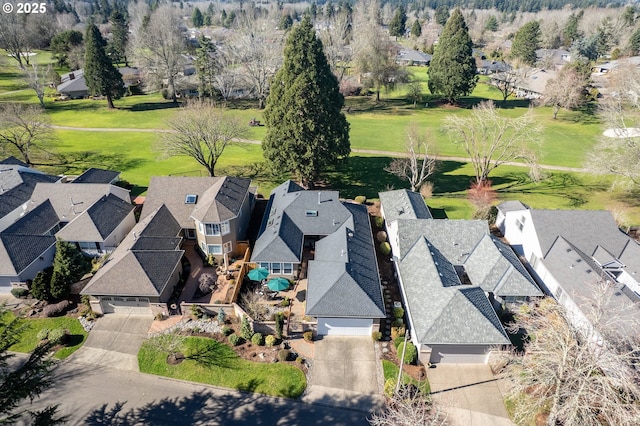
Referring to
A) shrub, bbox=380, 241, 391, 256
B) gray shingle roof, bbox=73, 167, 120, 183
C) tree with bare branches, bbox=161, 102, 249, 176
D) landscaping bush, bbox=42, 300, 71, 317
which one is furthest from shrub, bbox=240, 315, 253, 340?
gray shingle roof, bbox=73, 167, 120, 183

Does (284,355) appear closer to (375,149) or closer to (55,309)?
(55,309)

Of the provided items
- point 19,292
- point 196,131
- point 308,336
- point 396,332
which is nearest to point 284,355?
point 308,336

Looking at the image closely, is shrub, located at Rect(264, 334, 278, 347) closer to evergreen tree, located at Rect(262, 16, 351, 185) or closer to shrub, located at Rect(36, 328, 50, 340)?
shrub, located at Rect(36, 328, 50, 340)

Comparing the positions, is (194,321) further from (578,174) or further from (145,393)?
(578,174)

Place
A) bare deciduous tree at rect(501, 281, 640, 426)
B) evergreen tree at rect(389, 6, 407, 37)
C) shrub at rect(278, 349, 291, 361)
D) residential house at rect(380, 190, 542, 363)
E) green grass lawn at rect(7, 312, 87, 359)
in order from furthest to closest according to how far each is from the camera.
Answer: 1. evergreen tree at rect(389, 6, 407, 37)
2. green grass lawn at rect(7, 312, 87, 359)
3. shrub at rect(278, 349, 291, 361)
4. residential house at rect(380, 190, 542, 363)
5. bare deciduous tree at rect(501, 281, 640, 426)

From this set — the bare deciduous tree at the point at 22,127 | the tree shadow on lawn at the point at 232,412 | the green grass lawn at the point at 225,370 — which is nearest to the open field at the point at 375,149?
the bare deciduous tree at the point at 22,127

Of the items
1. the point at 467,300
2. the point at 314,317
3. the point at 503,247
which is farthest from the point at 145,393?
the point at 503,247

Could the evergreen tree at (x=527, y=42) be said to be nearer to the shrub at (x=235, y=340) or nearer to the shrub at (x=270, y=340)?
the shrub at (x=270, y=340)
